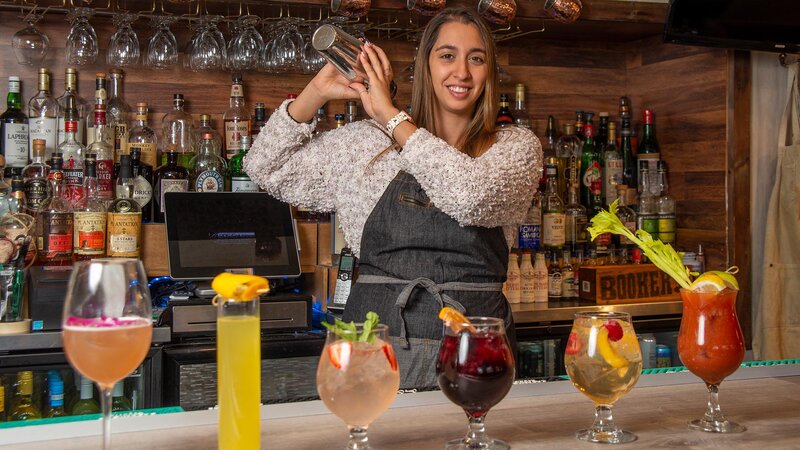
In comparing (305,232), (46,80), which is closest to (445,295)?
(305,232)

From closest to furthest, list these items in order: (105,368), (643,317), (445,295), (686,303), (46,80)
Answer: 1. (105,368)
2. (686,303)
3. (445,295)
4. (46,80)
5. (643,317)

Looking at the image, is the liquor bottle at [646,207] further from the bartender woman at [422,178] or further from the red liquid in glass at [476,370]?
the red liquid in glass at [476,370]

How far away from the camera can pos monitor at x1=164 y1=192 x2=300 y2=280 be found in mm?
2578

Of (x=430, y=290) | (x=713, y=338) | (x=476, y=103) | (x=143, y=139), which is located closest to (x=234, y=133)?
(x=143, y=139)

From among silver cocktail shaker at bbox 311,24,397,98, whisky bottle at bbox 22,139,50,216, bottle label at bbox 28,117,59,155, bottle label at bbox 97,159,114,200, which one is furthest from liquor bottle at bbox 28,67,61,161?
silver cocktail shaker at bbox 311,24,397,98

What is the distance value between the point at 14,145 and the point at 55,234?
1.23 ft

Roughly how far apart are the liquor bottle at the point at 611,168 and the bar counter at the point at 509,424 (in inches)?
82.5

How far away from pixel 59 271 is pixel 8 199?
0.31 metres

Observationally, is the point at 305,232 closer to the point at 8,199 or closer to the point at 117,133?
the point at 117,133

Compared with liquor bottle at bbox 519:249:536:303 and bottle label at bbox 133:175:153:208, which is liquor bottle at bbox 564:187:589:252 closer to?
liquor bottle at bbox 519:249:536:303

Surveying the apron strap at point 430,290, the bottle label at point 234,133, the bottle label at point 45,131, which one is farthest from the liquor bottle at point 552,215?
the bottle label at point 45,131

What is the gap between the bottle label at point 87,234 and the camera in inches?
99.0

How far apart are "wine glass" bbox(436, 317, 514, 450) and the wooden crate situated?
84.2 inches

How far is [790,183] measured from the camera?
3162 millimetres
